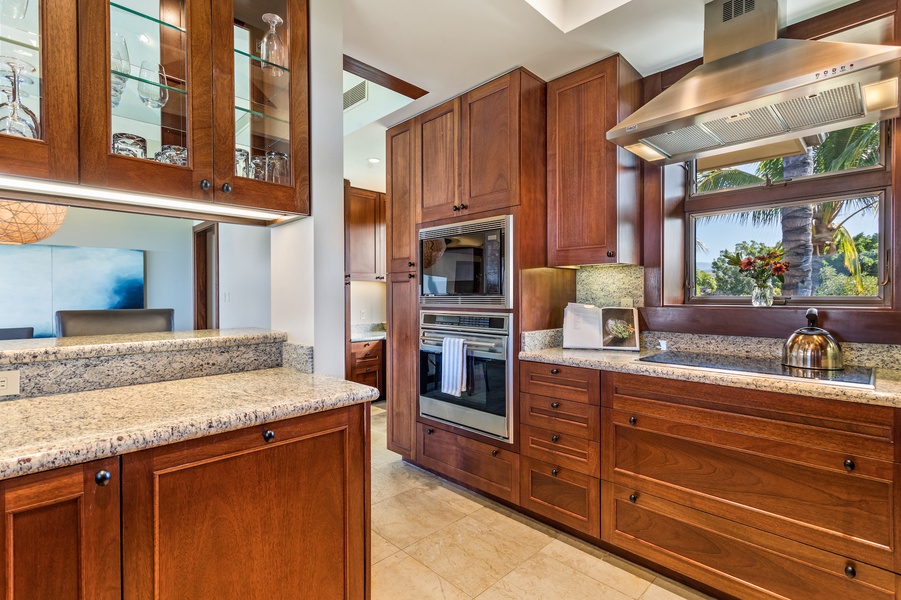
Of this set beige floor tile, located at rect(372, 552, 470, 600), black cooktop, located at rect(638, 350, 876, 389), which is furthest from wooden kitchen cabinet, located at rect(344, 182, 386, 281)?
black cooktop, located at rect(638, 350, 876, 389)

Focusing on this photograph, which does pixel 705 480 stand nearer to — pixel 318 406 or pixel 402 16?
pixel 318 406

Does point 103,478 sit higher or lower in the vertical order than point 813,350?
lower

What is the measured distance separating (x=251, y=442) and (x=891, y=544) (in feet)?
6.68

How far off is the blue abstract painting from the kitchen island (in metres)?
3.91

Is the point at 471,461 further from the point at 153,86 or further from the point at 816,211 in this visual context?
the point at 153,86

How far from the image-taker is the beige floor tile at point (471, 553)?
6.27 ft

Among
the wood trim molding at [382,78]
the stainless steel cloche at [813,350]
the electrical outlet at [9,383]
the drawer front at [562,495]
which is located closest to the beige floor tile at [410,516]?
the drawer front at [562,495]

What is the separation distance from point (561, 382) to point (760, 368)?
0.85m

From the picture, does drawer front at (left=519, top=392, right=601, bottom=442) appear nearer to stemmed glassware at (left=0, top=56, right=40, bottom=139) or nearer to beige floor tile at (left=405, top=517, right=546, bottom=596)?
beige floor tile at (left=405, top=517, right=546, bottom=596)

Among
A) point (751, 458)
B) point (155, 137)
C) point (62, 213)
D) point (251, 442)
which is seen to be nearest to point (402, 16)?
point (155, 137)

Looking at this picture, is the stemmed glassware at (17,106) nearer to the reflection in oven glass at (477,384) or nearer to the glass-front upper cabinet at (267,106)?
the glass-front upper cabinet at (267,106)

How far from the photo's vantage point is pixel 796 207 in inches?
86.3

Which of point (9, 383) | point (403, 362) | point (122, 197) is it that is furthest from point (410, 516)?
point (122, 197)

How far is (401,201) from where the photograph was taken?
3131mm
